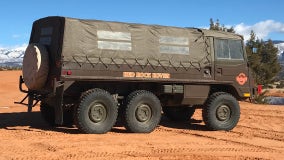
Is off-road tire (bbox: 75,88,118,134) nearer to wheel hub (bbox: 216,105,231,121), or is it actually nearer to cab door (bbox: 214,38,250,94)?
wheel hub (bbox: 216,105,231,121)

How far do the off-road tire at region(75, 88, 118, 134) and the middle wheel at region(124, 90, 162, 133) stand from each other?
348mm

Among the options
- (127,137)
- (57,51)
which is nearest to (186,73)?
(127,137)

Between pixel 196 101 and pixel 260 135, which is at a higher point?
pixel 196 101

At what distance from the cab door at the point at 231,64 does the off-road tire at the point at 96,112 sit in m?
3.12

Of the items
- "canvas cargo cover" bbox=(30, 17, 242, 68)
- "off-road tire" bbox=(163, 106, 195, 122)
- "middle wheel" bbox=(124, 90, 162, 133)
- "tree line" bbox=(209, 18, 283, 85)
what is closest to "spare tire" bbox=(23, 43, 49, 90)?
"canvas cargo cover" bbox=(30, 17, 242, 68)

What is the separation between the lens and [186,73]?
1106cm

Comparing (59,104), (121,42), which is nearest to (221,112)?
(121,42)

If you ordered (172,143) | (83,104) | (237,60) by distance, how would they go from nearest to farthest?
(172,143) → (83,104) → (237,60)

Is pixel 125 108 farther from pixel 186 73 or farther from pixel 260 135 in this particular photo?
pixel 260 135

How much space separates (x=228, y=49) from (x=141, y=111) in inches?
123

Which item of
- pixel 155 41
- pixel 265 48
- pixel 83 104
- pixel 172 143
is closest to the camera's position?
pixel 172 143

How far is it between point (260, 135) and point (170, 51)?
9.83ft

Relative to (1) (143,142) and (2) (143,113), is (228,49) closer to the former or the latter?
(2) (143,113)

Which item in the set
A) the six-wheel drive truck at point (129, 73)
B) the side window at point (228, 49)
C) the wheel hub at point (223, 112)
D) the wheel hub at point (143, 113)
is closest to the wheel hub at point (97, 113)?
the six-wheel drive truck at point (129, 73)
